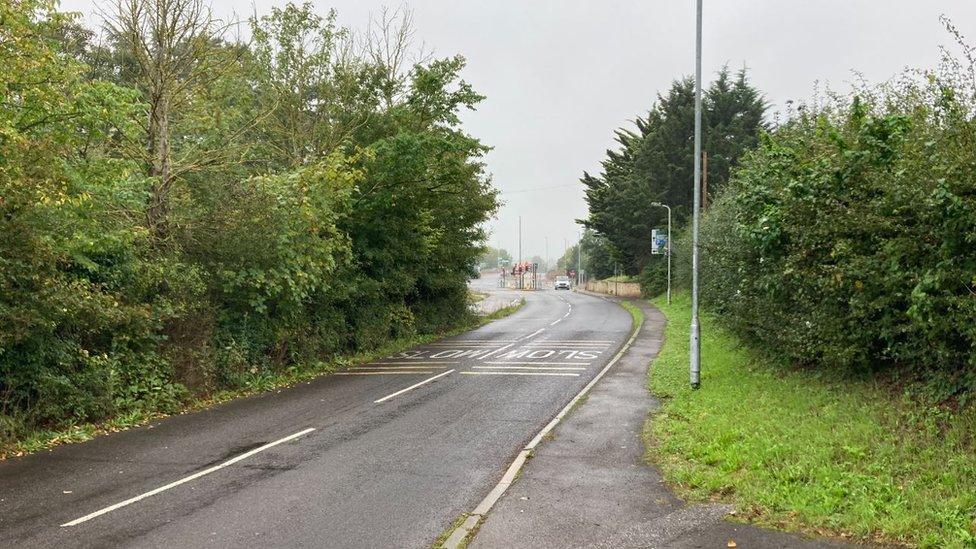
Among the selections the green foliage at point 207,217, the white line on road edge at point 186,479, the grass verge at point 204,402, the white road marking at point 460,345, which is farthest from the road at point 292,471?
the white road marking at point 460,345

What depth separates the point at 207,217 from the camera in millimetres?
13906

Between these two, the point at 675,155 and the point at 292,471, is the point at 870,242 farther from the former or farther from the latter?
the point at 675,155

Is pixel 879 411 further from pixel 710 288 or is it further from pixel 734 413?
pixel 710 288

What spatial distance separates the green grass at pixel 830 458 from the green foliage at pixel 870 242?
0.64 metres

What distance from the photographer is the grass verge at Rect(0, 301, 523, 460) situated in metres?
9.16

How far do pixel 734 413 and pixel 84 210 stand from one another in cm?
1037

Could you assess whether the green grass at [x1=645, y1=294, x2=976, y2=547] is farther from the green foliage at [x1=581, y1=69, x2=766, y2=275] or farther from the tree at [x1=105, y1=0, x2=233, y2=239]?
the green foliage at [x1=581, y1=69, x2=766, y2=275]

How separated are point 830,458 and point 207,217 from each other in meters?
12.2

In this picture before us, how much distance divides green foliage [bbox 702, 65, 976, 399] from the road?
441 centimetres

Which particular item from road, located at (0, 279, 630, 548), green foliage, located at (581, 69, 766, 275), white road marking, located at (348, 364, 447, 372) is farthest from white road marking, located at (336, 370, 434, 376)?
green foliage, located at (581, 69, 766, 275)

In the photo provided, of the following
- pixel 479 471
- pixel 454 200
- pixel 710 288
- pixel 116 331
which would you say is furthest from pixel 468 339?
pixel 479 471

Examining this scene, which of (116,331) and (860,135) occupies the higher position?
(860,135)

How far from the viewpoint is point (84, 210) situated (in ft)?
33.8

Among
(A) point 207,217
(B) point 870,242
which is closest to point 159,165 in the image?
(A) point 207,217
